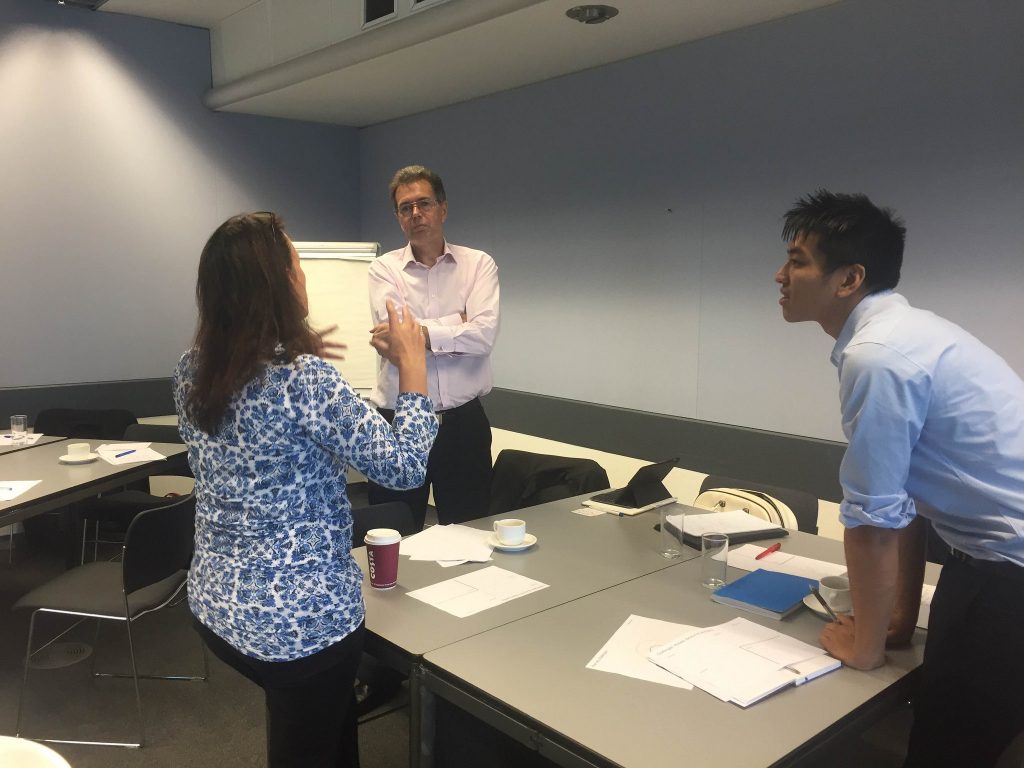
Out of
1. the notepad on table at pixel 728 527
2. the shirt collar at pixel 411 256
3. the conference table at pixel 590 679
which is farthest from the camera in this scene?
the shirt collar at pixel 411 256

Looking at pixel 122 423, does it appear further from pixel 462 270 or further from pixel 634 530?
pixel 634 530

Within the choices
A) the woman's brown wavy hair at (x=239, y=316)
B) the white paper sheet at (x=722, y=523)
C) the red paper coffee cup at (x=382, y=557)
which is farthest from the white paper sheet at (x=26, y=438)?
the white paper sheet at (x=722, y=523)

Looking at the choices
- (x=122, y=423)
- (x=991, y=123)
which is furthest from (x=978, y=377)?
(x=122, y=423)

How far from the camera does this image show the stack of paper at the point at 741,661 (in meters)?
1.44

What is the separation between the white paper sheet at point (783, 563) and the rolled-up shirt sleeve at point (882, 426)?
643 mm

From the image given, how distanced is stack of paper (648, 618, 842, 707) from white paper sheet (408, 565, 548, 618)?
43 centimetres

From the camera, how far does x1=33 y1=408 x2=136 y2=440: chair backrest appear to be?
14.6 feet

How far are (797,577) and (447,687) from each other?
1.00m

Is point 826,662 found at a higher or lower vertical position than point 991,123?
lower

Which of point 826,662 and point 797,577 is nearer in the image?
point 826,662

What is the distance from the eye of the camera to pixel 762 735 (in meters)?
1.30

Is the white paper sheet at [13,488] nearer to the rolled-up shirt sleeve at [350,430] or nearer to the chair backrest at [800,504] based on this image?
the rolled-up shirt sleeve at [350,430]

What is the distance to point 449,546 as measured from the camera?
220 centimetres

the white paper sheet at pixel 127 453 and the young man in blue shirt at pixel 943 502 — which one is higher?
the young man in blue shirt at pixel 943 502
